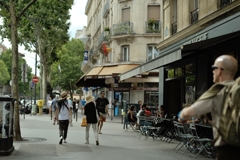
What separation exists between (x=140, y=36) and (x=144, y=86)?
4081 millimetres

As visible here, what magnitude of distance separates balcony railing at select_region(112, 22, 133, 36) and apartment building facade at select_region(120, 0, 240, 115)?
12473 millimetres

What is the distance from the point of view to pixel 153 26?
33469 millimetres

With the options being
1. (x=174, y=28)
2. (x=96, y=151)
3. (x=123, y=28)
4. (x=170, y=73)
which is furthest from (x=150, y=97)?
(x=96, y=151)

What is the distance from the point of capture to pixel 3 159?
9281 mm

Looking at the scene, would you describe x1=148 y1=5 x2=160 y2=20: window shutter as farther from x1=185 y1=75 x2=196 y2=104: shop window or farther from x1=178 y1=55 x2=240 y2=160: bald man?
x1=178 y1=55 x2=240 y2=160: bald man

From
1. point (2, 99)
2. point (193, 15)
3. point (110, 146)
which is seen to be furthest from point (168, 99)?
point (2, 99)

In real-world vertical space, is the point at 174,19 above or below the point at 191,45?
above

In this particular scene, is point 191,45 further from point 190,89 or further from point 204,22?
point 190,89

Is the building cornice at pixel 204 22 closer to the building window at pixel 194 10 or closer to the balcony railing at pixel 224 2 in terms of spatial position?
the balcony railing at pixel 224 2

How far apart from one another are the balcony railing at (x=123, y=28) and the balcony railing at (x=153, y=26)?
1.41m

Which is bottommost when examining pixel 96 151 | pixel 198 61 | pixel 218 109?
pixel 96 151

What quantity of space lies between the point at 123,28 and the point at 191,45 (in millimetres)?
22781

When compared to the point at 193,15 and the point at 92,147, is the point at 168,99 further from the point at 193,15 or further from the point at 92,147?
the point at 92,147

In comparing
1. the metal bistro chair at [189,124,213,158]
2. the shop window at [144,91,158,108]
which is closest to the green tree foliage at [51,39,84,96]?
the shop window at [144,91,158,108]
